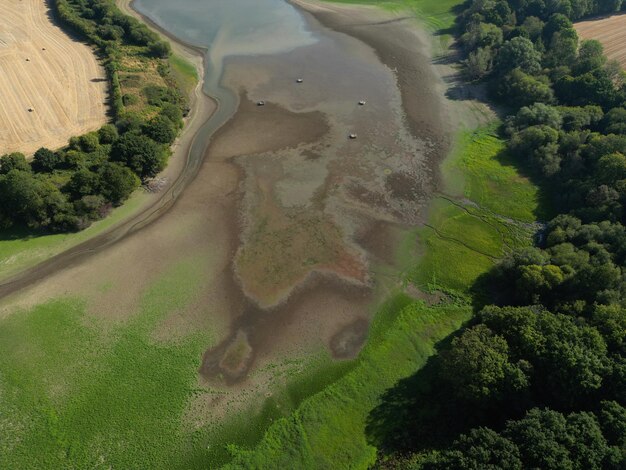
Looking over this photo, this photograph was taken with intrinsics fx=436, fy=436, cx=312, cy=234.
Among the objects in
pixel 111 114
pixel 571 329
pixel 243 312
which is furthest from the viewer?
pixel 111 114

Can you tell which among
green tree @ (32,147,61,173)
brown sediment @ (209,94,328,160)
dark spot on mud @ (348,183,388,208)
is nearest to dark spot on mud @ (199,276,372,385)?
dark spot on mud @ (348,183,388,208)

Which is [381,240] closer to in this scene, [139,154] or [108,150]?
[139,154]

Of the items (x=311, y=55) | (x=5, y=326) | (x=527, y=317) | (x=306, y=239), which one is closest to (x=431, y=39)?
(x=311, y=55)

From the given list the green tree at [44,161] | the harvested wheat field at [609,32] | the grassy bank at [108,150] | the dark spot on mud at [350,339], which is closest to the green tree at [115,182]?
the grassy bank at [108,150]

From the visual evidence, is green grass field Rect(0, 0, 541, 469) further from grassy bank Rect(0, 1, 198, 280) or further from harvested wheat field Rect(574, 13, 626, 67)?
harvested wheat field Rect(574, 13, 626, 67)

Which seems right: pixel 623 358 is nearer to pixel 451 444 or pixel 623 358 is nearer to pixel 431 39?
pixel 451 444

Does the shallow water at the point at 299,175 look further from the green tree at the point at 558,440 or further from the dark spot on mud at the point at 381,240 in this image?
the green tree at the point at 558,440
